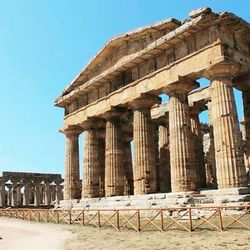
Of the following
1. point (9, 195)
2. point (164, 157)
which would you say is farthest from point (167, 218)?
point (9, 195)

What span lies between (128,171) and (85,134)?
5.72 m

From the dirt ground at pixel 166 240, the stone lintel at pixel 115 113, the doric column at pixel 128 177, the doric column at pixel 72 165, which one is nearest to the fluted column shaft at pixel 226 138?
the dirt ground at pixel 166 240

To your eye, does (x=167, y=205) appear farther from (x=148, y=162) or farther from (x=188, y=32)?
(x=188, y=32)

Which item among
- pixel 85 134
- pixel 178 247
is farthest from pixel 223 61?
pixel 85 134

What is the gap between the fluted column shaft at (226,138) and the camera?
19156mm

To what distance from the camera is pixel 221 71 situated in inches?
810

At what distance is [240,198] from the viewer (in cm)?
1750

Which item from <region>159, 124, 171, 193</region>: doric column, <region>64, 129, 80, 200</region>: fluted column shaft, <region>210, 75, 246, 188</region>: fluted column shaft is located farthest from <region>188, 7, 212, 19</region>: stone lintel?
<region>64, 129, 80, 200</region>: fluted column shaft

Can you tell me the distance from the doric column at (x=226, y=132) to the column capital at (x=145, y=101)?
5.32m

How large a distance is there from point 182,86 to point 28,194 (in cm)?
4356

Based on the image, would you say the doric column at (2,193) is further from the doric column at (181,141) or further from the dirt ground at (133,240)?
the dirt ground at (133,240)

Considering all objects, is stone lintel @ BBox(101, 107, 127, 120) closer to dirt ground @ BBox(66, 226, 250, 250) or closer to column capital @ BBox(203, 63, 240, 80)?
column capital @ BBox(203, 63, 240, 80)

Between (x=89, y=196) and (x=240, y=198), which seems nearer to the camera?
(x=240, y=198)

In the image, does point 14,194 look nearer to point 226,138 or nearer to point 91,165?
point 91,165
